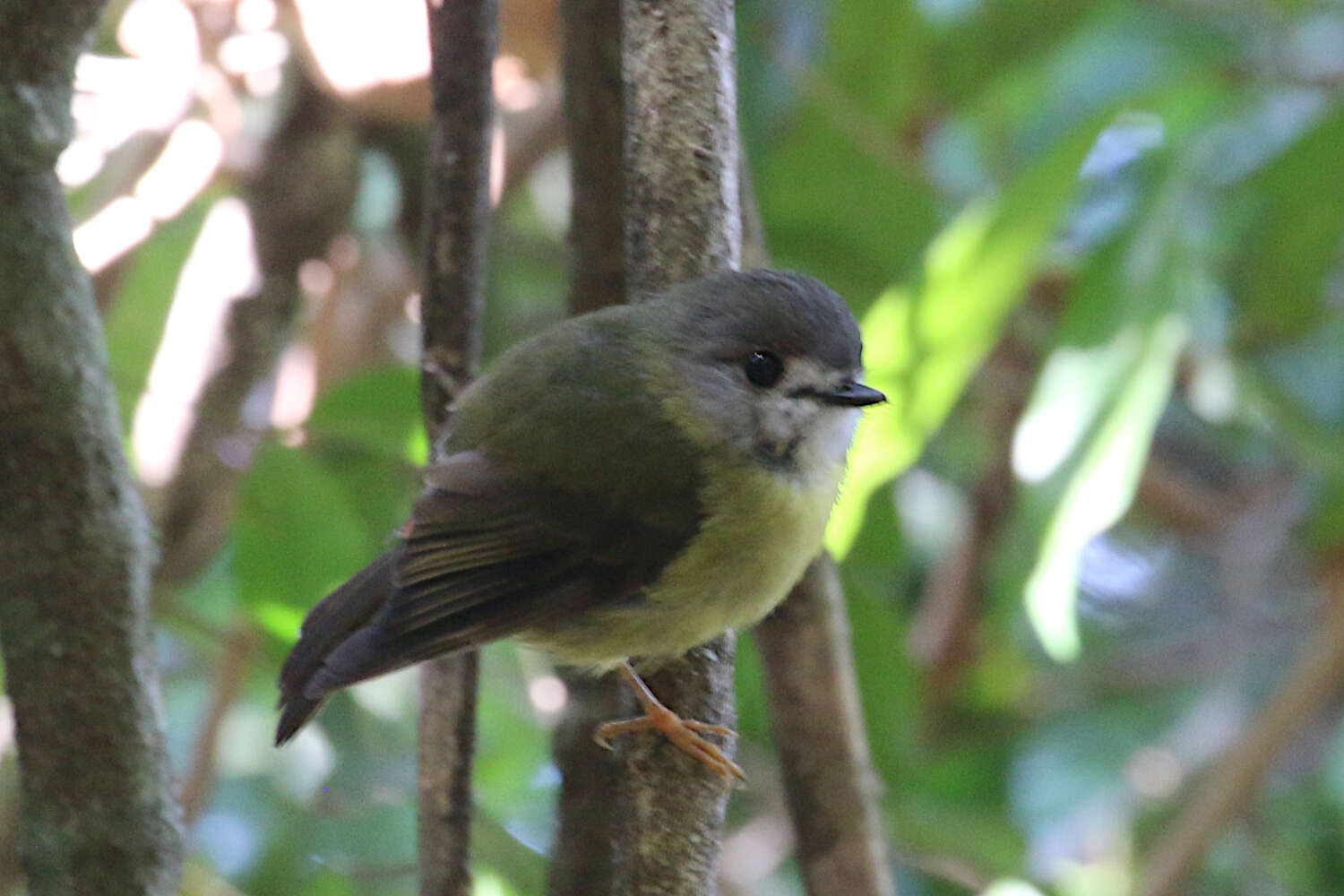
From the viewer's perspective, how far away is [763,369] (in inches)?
92.7

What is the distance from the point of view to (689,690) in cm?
225

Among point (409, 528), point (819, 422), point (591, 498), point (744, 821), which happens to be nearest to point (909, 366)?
point (819, 422)

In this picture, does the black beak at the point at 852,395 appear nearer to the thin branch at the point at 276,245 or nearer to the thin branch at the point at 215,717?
the thin branch at the point at 215,717

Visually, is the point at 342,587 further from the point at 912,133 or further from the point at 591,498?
the point at 912,133

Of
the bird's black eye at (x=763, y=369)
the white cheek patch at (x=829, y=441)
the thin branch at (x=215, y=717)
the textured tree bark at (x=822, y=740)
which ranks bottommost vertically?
the thin branch at (x=215, y=717)

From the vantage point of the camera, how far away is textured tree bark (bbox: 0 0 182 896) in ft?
5.99

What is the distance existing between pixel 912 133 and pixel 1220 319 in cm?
114

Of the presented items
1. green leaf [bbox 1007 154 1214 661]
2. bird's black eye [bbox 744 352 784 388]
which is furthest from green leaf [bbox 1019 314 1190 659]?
bird's black eye [bbox 744 352 784 388]

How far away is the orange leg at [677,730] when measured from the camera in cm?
199

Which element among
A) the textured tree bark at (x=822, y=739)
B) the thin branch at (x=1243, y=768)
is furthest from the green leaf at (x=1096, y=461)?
the thin branch at (x=1243, y=768)

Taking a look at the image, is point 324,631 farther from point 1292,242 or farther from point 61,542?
point 1292,242

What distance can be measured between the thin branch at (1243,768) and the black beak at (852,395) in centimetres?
176

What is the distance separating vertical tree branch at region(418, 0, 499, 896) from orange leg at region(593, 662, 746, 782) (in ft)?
0.83

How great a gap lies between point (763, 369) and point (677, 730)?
0.60 m
